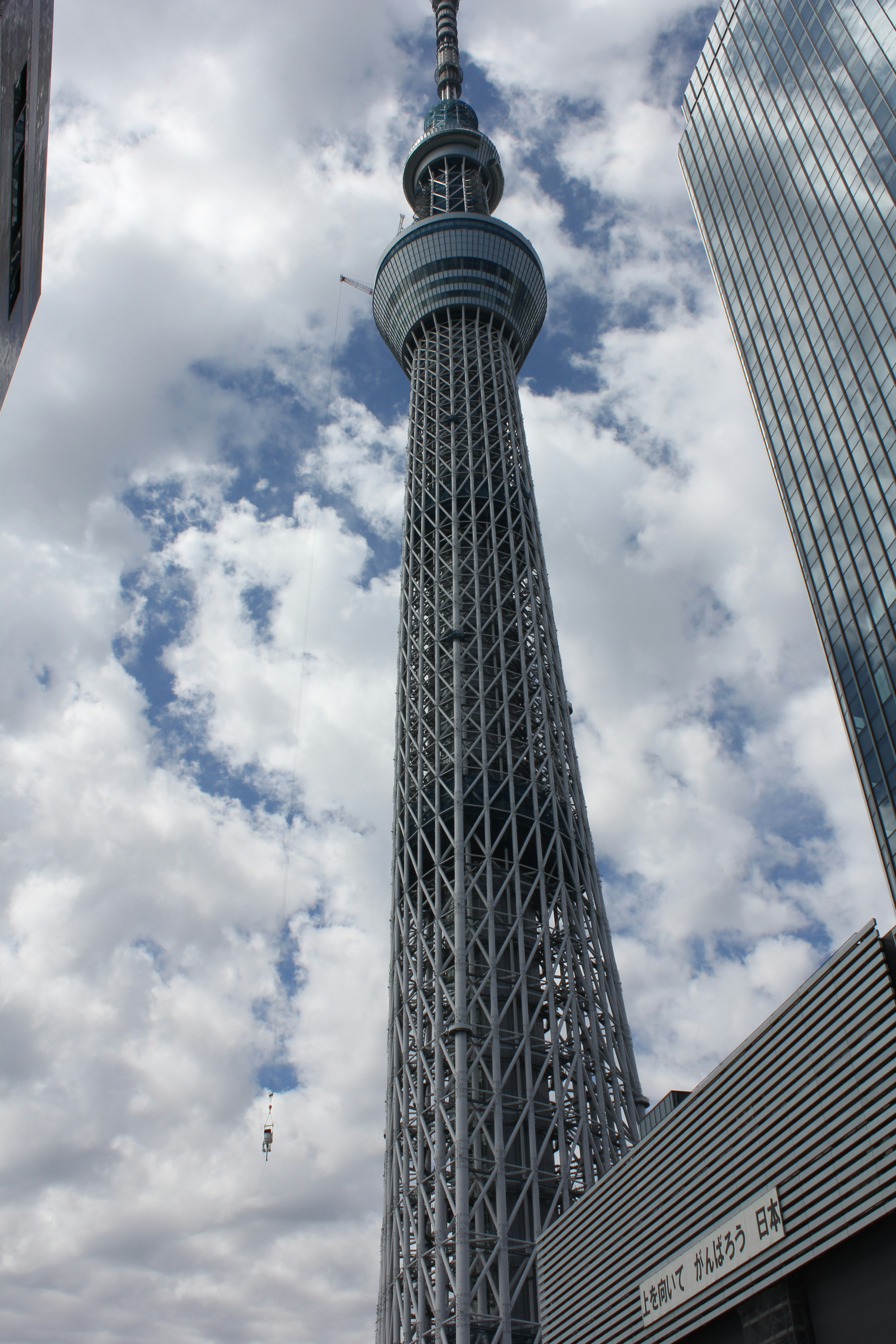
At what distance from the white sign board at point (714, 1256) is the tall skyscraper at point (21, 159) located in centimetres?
3321

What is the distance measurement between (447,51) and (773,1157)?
13217 centimetres

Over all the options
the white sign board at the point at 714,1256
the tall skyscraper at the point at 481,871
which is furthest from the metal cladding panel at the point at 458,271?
the white sign board at the point at 714,1256

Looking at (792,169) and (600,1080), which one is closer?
(600,1080)

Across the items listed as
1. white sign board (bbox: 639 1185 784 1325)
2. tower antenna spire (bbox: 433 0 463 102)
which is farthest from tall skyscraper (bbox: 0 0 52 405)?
tower antenna spire (bbox: 433 0 463 102)

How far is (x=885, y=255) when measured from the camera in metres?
67.9

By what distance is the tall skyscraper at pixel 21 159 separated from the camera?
28672 mm

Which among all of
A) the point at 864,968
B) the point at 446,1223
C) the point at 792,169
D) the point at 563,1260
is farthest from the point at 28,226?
the point at 792,169

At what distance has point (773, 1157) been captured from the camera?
30922 millimetres

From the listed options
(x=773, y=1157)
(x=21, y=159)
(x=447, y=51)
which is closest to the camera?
(x=773, y=1157)

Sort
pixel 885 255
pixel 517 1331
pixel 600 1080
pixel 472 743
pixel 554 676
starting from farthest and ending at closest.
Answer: pixel 554 676, pixel 472 743, pixel 885 255, pixel 600 1080, pixel 517 1331

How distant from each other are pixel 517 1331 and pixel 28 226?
53425 mm

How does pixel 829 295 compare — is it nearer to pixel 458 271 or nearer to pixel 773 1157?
pixel 458 271

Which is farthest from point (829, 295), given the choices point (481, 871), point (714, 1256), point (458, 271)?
point (714, 1256)

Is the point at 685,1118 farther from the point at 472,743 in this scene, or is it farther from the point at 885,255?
the point at 885,255
